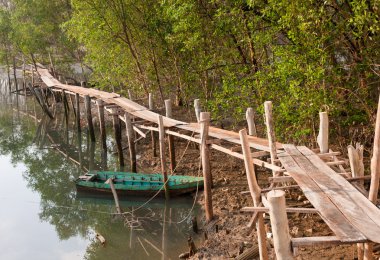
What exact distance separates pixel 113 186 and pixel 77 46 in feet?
64.8

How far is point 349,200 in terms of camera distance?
5.07 meters

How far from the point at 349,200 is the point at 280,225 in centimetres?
145

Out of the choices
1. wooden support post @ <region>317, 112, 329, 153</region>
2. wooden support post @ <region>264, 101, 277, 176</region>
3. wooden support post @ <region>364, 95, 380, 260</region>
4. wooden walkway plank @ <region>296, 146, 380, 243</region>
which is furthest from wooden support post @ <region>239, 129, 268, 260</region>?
wooden support post @ <region>317, 112, 329, 153</region>

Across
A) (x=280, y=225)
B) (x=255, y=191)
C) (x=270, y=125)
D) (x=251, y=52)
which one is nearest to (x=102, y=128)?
(x=251, y=52)

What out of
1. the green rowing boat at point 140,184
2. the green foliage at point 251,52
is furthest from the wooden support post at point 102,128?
the green rowing boat at point 140,184

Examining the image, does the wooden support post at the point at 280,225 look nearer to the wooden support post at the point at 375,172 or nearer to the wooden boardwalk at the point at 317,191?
the wooden boardwalk at the point at 317,191

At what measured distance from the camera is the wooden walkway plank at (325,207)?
4.16m

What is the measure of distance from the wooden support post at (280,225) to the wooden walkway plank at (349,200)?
78cm

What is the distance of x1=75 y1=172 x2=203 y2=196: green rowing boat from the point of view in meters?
12.0

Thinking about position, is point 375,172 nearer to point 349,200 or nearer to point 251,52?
point 349,200

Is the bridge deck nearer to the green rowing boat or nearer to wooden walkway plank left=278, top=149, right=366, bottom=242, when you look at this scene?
wooden walkway plank left=278, top=149, right=366, bottom=242

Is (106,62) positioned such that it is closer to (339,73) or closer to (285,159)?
(339,73)

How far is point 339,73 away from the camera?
9.02m

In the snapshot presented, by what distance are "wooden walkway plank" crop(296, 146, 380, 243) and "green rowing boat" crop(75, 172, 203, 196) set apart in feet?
18.2
